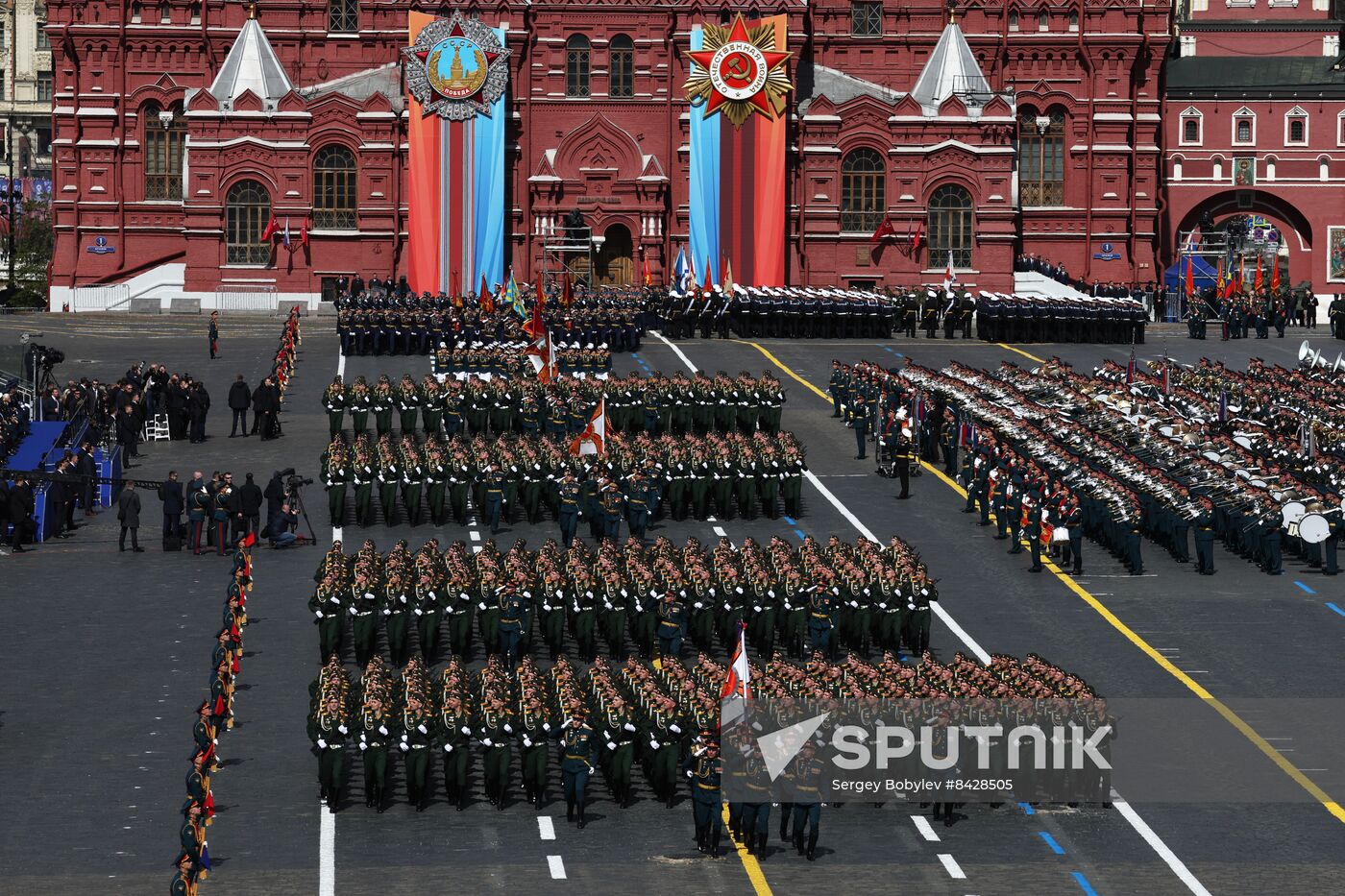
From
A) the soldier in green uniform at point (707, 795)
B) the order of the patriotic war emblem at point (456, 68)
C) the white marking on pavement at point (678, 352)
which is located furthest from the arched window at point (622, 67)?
the soldier in green uniform at point (707, 795)

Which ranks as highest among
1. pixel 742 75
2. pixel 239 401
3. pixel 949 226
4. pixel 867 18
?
pixel 867 18

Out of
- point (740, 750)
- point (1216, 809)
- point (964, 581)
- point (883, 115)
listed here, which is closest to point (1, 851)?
point (740, 750)

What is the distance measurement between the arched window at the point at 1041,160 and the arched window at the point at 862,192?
7175 millimetres

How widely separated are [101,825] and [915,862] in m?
→ 9.44

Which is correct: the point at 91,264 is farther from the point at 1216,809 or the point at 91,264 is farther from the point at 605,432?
the point at 1216,809

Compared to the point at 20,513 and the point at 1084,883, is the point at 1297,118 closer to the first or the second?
the point at 20,513

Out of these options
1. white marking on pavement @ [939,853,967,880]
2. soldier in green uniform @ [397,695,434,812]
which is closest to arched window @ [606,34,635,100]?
soldier in green uniform @ [397,695,434,812]

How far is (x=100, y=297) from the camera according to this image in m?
86.0

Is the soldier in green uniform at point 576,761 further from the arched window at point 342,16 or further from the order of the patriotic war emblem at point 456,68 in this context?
the arched window at point 342,16

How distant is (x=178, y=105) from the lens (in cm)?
8994

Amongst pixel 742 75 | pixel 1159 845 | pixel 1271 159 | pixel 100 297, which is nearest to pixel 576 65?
pixel 742 75

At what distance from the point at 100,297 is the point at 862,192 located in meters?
27.3

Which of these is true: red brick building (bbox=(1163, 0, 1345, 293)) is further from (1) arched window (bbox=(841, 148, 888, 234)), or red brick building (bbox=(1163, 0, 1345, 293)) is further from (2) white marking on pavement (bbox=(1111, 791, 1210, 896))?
(2) white marking on pavement (bbox=(1111, 791, 1210, 896))

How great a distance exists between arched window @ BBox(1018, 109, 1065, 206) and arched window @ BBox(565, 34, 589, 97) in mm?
16383
